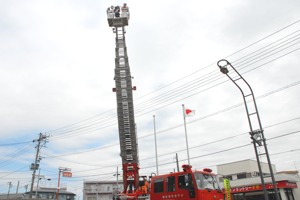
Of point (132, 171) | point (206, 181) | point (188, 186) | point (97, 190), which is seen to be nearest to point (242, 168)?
point (132, 171)

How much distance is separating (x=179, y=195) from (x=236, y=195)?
26550 millimetres

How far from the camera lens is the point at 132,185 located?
15.5 meters

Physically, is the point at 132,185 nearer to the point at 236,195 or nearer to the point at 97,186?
the point at 236,195

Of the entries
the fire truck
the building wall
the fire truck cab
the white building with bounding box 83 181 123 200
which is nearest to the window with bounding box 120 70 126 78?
the fire truck

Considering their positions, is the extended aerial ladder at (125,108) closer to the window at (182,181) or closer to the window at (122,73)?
the window at (122,73)

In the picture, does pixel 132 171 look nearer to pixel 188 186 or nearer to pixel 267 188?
pixel 188 186

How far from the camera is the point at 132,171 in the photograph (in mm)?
15562

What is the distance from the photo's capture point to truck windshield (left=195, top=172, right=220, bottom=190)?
12.2 metres

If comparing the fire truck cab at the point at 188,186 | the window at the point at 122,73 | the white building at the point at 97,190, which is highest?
the window at the point at 122,73

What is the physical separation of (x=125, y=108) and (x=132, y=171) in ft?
12.9

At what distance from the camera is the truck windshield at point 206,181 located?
12180mm

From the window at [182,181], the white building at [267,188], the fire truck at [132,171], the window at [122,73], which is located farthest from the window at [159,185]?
the white building at [267,188]

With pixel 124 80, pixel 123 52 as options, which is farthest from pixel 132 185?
pixel 123 52

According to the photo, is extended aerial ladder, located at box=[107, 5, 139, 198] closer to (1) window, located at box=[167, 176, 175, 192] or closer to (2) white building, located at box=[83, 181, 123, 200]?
(1) window, located at box=[167, 176, 175, 192]
